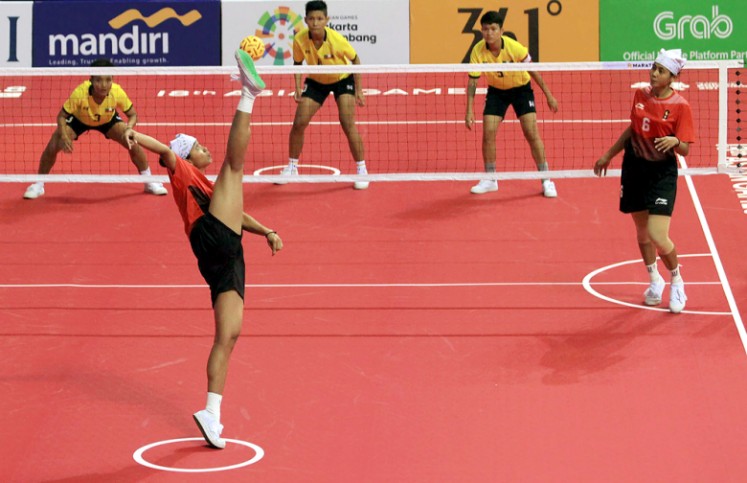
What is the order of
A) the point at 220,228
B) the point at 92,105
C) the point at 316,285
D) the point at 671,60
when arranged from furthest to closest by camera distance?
the point at 92,105
the point at 316,285
the point at 671,60
the point at 220,228

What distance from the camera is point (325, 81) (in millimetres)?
Result: 16875

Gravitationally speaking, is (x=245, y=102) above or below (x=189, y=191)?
above

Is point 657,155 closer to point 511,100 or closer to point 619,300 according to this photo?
point 619,300

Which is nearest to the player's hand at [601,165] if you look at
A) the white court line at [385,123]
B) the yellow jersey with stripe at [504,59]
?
the yellow jersey with stripe at [504,59]

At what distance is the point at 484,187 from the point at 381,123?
3.95 m

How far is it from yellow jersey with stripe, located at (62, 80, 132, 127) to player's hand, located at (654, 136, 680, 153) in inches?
269

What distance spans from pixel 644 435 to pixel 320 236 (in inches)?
241

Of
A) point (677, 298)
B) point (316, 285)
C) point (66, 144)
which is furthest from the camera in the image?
point (66, 144)

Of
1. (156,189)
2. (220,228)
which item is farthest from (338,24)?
(220,228)

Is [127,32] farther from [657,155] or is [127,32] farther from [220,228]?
[220,228]

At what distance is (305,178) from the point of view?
15.7 metres

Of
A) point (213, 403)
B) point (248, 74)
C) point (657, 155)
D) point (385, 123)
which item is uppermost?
point (248, 74)

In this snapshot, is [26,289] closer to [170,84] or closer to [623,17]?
[170,84]

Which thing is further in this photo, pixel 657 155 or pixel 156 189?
pixel 156 189
